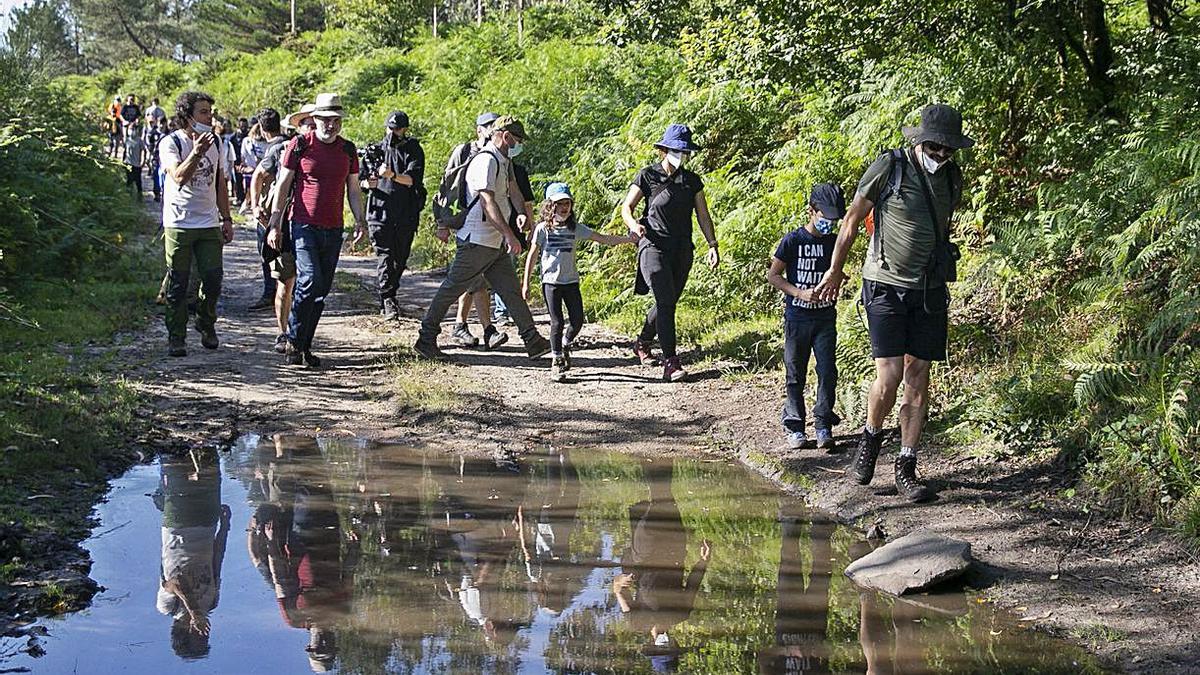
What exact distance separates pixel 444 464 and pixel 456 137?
11981 millimetres

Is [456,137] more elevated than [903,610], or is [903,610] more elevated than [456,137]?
[456,137]

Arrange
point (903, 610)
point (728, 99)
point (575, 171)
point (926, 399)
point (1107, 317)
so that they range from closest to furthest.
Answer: point (903, 610) → point (926, 399) → point (1107, 317) → point (728, 99) → point (575, 171)

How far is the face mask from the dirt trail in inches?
71.5

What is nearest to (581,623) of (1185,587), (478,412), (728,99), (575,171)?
(1185,587)

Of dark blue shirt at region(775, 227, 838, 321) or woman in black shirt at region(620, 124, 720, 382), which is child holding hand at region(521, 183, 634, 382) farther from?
dark blue shirt at region(775, 227, 838, 321)

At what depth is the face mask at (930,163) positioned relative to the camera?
6926 millimetres

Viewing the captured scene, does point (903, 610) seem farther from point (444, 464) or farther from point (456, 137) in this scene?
point (456, 137)

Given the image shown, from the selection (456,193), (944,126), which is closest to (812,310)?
(944,126)

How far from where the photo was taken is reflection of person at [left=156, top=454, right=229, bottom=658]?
5223 mm

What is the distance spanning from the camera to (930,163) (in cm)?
693

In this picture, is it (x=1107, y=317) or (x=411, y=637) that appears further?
(x=1107, y=317)

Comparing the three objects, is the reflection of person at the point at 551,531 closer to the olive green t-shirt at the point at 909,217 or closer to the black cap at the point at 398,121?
the olive green t-shirt at the point at 909,217

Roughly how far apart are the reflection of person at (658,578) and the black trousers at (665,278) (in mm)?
2986

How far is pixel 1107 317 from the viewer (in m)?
7.91
